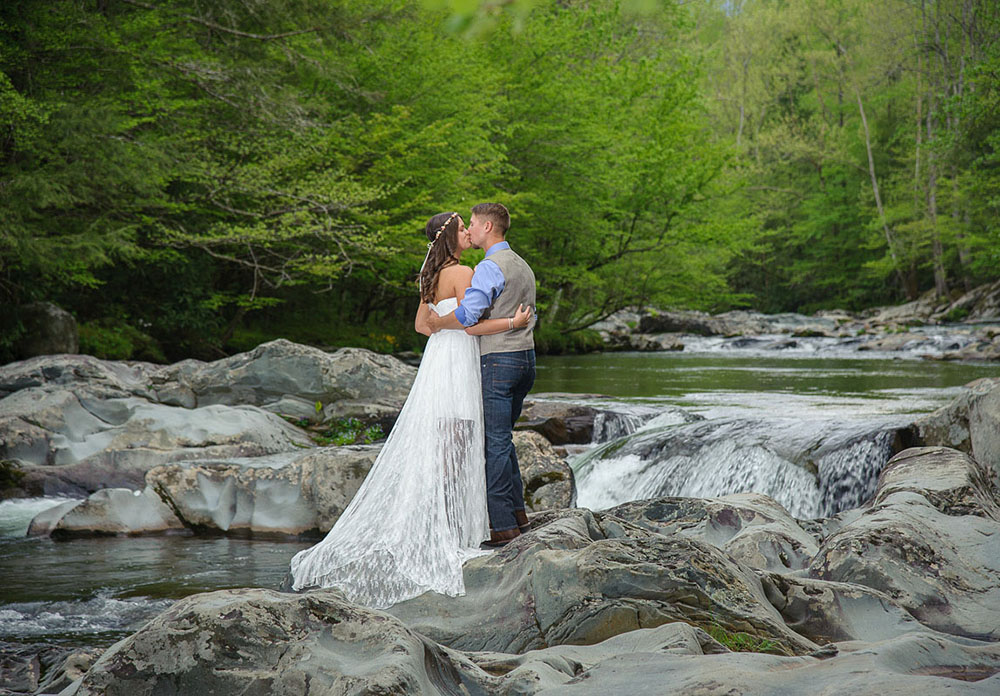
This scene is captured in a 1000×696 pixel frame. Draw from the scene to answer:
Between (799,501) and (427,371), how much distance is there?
19.7ft

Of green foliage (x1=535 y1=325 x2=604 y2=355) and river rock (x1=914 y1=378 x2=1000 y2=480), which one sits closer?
river rock (x1=914 y1=378 x2=1000 y2=480)

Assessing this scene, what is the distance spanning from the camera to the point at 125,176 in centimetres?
1444

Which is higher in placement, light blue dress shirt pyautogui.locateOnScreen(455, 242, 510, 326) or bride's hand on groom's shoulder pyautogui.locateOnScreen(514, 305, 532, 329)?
light blue dress shirt pyautogui.locateOnScreen(455, 242, 510, 326)

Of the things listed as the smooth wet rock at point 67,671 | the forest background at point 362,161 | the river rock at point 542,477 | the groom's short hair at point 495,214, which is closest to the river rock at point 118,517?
the river rock at point 542,477

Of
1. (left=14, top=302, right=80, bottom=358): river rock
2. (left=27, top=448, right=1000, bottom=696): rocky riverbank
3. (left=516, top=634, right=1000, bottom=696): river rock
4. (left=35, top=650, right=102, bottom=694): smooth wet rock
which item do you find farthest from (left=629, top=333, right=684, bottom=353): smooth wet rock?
(left=516, top=634, right=1000, bottom=696): river rock

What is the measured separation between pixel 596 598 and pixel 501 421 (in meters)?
1.38

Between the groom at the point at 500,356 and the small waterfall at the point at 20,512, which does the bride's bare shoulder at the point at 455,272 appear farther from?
the small waterfall at the point at 20,512

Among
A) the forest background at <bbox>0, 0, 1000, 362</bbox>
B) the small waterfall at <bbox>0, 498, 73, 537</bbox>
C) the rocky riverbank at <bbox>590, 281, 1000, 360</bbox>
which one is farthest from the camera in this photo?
the rocky riverbank at <bbox>590, 281, 1000, 360</bbox>

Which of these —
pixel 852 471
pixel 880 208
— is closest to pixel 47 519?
pixel 852 471

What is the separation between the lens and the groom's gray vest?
4.71 meters

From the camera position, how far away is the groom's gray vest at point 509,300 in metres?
4.71

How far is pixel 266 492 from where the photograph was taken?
329 inches

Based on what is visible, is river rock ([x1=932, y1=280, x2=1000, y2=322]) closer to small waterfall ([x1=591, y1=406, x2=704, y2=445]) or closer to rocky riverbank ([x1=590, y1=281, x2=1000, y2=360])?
rocky riverbank ([x1=590, y1=281, x2=1000, y2=360])

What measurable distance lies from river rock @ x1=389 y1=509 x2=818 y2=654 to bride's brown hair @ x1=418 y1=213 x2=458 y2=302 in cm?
151
